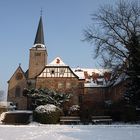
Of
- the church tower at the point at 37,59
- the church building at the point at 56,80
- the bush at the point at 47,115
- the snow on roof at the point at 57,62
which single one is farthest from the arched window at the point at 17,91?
the bush at the point at 47,115

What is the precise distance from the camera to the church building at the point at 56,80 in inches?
2019

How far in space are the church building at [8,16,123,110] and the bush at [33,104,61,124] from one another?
60.4ft

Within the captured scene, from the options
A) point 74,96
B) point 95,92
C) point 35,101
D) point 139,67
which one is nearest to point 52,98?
point 35,101

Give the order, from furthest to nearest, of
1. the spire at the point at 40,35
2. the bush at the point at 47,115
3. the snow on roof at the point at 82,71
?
the spire at the point at 40,35 < the snow on roof at the point at 82,71 < the bush at the point at 47,115

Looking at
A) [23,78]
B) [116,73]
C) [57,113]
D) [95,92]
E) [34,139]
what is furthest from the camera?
[23,78]

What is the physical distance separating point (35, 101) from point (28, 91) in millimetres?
3243

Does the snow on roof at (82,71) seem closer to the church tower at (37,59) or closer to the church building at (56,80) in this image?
the church building at (56,80)

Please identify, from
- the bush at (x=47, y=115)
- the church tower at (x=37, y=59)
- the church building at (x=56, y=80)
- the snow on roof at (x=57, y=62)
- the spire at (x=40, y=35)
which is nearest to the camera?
the bush at (x=47, y=115)

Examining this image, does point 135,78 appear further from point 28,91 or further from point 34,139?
point 28,91

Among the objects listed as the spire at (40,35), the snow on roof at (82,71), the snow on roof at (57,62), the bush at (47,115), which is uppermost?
the spire at (40,35)

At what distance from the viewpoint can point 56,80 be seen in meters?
51.3

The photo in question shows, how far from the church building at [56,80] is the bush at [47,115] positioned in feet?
60.4

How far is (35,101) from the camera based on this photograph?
137ft

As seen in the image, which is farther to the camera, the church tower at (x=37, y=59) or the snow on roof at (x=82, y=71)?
the church tower at (x=37, y=59)
